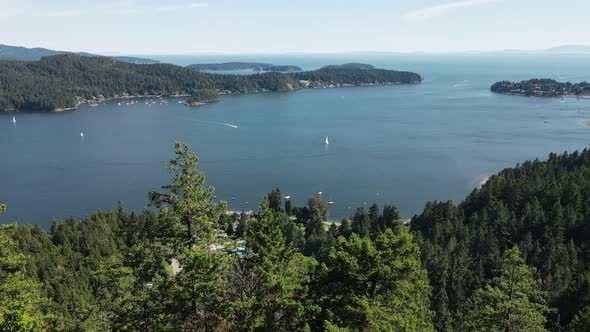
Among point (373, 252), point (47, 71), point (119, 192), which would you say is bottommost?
point (119, 192)

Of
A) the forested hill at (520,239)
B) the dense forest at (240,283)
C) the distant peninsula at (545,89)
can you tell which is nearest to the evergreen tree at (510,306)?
the dense forest at (240,283)

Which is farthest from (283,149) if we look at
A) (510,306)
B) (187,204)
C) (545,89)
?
(545,89)

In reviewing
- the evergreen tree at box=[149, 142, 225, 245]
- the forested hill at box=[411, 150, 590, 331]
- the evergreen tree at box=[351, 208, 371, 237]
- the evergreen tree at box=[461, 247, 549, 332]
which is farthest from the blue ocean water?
the evergreen tree at box=[149, 142, 225, 245]

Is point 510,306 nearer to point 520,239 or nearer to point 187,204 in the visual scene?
point 187,204

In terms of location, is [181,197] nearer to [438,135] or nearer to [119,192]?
[119,192]

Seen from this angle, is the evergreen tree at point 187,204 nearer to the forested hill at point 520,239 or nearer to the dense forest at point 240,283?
the dense forest at point 240,283

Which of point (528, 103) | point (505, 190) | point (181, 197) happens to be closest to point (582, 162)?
point (505, 190)
